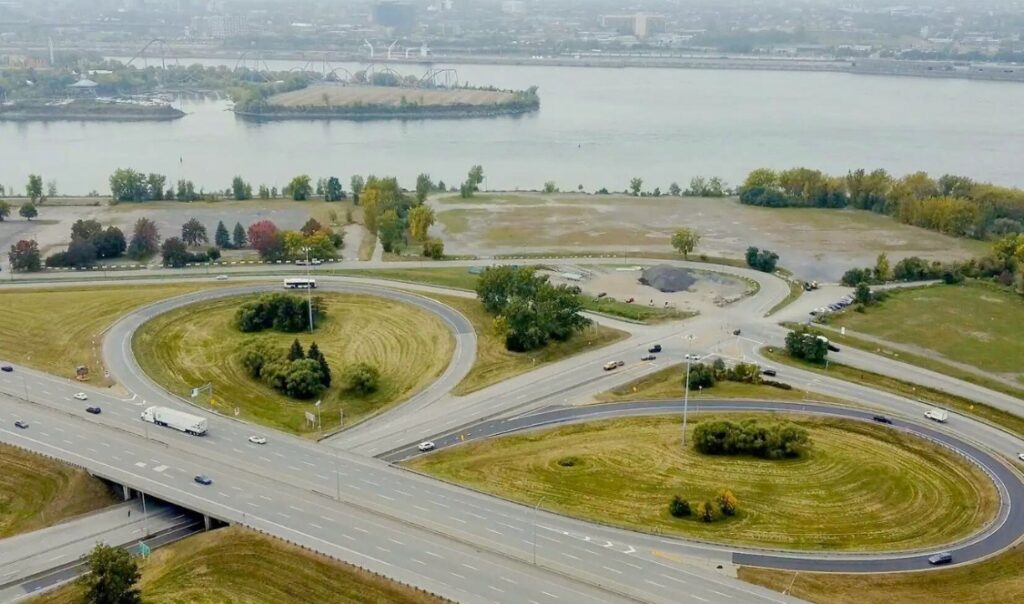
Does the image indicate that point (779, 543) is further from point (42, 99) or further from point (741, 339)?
point (42, 99)

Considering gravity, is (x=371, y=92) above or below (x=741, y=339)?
above

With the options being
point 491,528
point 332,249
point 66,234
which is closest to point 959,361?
point 491,528

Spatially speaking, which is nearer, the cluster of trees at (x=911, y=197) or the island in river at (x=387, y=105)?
the cluster of trees at (x=911, y=197)

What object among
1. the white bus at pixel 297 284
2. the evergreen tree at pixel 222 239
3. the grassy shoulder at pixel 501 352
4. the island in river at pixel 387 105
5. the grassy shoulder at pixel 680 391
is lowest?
the grassy shoulder at pixel 680 391

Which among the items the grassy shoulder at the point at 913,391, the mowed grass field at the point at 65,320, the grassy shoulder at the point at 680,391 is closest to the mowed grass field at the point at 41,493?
the mowed grass field at the point at 65,320

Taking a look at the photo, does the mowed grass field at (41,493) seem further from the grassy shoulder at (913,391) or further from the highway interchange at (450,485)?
the grassy shoulder at (913,391)

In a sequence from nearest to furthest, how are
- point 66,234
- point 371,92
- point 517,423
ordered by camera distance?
point 517,423
point 66,234
point 371,92

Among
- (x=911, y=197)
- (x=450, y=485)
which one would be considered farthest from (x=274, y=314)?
(x=911, y=197)
